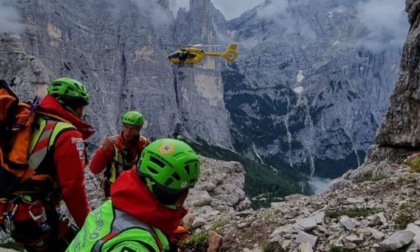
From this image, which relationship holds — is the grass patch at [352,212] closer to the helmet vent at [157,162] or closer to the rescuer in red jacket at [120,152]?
the rescuer in red jacket at [120,152]

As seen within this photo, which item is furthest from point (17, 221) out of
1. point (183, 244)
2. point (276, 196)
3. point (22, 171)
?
point (276, 196)

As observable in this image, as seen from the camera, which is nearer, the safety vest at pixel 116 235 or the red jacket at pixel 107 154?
the safety vest at pixel 116 235

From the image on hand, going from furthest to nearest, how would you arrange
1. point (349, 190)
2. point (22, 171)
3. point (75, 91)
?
point (349, 190) → point (75, 91) → point (22, 171)

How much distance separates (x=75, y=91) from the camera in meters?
7.00

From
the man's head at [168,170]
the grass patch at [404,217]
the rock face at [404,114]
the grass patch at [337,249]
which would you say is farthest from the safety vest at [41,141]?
the rock face at [404,114]

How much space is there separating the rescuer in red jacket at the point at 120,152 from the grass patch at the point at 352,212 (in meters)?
4.46

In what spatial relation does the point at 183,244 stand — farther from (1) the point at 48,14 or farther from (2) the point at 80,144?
(1) the point at 48,14

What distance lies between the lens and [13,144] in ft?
20.3

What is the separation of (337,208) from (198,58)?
194ft

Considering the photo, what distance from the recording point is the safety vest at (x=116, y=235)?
3.56 metres

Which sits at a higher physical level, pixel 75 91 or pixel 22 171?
pixel 75 91

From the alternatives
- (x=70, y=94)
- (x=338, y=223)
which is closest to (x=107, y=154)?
(x=70, y=94)

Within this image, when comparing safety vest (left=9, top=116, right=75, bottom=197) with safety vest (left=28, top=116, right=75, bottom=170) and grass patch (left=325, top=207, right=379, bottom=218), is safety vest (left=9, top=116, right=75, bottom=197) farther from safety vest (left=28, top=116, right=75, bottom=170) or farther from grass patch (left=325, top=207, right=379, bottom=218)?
grass patch (left=325, top=207, right=379, bottom=218)

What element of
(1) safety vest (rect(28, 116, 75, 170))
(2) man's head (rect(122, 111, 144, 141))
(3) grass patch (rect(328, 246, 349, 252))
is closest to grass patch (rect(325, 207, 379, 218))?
(3) grass patch (rect(328, 246, 349, 252))
